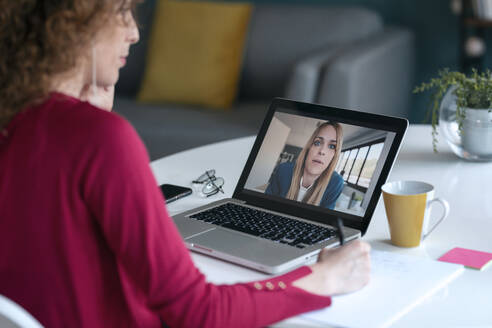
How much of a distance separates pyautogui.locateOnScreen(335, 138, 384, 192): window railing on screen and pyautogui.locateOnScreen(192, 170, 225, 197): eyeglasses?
29 cm

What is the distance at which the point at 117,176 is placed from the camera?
817mm

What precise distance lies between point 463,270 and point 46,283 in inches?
23.5

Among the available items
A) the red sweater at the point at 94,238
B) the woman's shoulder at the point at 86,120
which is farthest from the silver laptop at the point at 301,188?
the woman's shoulder at the point at 86,120

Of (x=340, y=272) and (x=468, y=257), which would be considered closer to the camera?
(x=340, y=272)

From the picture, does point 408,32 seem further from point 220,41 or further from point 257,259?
point 257,259

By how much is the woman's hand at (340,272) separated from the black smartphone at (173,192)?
45 centimetres

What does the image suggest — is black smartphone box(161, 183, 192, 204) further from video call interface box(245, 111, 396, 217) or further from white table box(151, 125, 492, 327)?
video call interface box(245, 111, 396, 217)

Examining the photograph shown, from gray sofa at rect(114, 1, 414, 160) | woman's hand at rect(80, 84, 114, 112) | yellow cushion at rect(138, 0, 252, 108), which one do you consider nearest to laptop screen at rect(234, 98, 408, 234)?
woman's hand at rect(80, 84, 114, 112)

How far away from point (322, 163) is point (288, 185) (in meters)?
0.08

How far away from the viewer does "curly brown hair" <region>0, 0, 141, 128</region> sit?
0.85 metres

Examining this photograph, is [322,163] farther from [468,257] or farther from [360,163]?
[468,257]

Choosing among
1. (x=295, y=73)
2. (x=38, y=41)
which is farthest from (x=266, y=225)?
(x=295, y=73)

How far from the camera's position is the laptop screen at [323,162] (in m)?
1.21

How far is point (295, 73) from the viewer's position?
2713 mm
